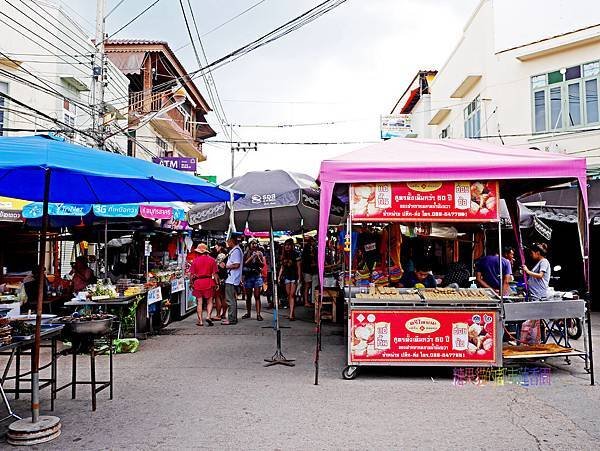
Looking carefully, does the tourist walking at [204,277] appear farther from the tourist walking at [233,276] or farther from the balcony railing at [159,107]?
the balcony railing at [159,107]

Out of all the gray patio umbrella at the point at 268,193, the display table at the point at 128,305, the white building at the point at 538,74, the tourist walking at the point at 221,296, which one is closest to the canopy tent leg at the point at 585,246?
the gray patio umbrella at the point at 268,193

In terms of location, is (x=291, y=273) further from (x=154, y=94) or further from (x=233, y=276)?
(x=154, y=94)

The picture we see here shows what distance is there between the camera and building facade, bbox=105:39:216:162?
25750 millimetres

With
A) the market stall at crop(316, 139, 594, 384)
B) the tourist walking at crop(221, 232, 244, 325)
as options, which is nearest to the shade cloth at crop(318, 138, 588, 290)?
the market stall at crop(316, 139, 594, 384)

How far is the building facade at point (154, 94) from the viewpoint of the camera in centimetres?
2575

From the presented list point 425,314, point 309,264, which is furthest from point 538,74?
point 425,314

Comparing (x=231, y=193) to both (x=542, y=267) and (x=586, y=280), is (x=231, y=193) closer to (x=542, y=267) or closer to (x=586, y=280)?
(x=586, y=280)

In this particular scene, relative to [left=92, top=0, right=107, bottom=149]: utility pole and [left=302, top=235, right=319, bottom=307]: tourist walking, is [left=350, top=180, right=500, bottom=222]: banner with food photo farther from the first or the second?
[left=92, top=0, right=107, bottom=149]: utility pole

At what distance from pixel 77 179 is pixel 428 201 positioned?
4.51m

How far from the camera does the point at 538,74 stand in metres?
17.9

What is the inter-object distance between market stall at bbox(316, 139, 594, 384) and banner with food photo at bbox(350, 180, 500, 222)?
1cm

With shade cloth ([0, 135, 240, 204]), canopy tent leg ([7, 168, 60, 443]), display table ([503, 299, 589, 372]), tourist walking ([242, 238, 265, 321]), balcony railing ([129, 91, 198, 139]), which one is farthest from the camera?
balcony railing ([129, 91, 198, 139])

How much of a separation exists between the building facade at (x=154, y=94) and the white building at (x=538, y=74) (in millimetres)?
12011

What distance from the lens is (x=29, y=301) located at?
37.3ft
